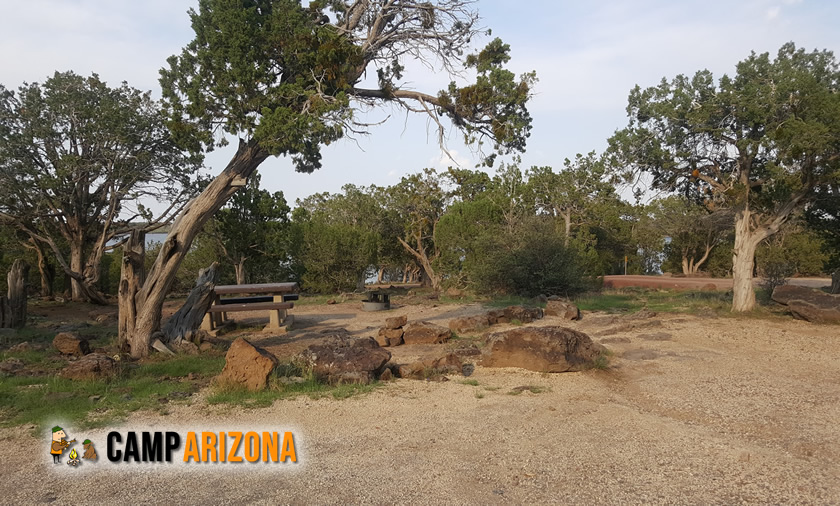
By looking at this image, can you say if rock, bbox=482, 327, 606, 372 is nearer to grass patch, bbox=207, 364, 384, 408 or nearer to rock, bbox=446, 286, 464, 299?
grass patch, bbox=207, 364, 384, 408

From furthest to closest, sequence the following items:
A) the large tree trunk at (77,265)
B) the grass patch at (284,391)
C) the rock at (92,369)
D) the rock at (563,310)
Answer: the large tree trunk at (77,265)
the rock at (563,310)
the rock at (92,369)
the grass patch at (284,391)

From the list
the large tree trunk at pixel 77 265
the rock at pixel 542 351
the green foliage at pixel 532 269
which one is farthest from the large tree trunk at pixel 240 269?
the rock at pixel 542 351

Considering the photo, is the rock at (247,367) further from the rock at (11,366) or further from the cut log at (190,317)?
the cut log at (190,317)

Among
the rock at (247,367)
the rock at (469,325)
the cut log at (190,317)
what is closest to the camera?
the rock at (247,367)

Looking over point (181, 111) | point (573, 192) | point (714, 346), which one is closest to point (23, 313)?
point (181, 111)

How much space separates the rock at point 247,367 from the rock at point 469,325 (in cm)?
531

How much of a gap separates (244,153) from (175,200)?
12.3m

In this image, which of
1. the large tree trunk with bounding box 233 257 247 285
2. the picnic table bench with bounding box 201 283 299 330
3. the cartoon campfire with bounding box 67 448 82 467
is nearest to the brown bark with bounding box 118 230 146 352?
the picnic table bench with bounding box 201 283 299 330

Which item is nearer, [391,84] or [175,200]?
[391,84]

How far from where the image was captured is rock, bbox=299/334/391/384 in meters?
6.49

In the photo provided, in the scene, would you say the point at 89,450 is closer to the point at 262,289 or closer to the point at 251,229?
the point at 262,289

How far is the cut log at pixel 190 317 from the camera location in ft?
29.7

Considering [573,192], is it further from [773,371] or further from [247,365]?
[247,365]

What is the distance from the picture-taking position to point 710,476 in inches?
149
